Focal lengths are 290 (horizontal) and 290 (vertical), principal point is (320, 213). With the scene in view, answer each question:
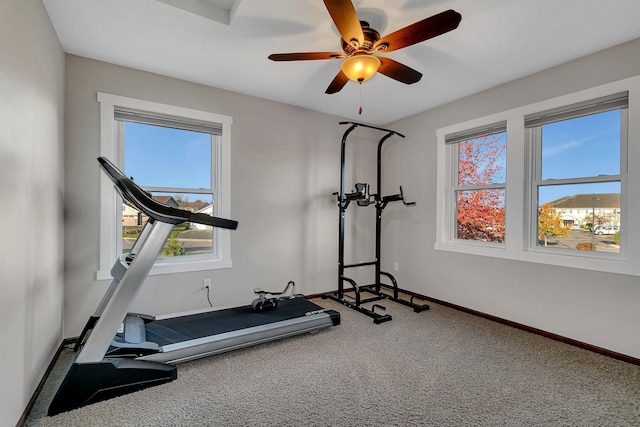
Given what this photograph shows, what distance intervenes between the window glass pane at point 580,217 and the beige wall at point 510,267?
9.3 inches

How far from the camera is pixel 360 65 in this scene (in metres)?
1.97

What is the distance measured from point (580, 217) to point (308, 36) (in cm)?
288

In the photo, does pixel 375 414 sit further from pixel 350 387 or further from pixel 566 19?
pixel 566 19

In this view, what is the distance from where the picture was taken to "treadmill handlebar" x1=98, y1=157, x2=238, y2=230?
5.82ft

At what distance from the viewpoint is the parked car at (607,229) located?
2447 millimetres

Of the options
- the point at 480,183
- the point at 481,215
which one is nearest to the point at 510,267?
the point at 481,215

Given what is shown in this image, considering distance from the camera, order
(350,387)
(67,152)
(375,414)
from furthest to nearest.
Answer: (67,152), (350,387), (375,414)

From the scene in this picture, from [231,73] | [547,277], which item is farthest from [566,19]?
A: [231,73]

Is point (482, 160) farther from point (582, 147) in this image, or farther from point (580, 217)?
point (580, 217)

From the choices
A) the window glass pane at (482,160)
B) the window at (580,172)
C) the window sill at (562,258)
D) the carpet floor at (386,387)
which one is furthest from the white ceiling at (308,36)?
the carpet floor at (386,387)

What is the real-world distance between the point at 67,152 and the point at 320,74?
7.76 ft

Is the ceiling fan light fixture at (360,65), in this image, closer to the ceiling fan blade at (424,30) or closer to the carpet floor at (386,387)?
the ceiling fan blade at (424,30)

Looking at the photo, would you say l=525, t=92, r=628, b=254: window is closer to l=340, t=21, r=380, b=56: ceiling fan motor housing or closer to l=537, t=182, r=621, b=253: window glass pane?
l=537, t=182, r=621, b=253: window glass pane

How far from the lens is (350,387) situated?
6.35 feet
